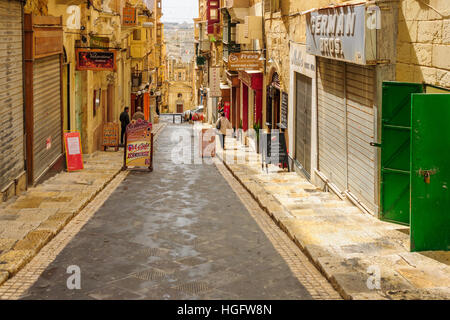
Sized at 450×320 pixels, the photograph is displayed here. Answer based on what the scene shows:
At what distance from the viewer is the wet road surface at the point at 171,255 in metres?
7.46

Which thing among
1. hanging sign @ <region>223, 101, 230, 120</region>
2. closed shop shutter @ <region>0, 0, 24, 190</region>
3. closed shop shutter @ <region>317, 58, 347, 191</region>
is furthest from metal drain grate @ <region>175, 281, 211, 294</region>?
hanging sign @ <region>223, 101, 230, 120</region>

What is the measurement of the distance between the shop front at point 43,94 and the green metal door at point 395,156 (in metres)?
7.86

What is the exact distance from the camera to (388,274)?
25.3 feet

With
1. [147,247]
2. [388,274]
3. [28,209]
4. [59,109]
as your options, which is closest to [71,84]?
[59,109]

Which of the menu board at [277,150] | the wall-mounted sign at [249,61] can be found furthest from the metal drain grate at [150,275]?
the wall-mounted sign at [249,61]

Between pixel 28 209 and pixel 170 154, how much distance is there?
12.4 meters

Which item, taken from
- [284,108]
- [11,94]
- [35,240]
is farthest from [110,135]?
[35,240]

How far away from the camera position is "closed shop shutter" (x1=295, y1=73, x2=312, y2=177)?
55.6 feet

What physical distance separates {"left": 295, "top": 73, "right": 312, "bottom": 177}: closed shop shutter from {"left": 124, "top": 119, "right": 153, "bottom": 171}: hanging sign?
4223 millimetres

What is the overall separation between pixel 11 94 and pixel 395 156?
303 inches

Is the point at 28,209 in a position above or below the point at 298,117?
below

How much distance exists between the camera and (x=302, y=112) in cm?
1775

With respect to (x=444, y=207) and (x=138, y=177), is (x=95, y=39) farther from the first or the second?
(x=444, y=207)

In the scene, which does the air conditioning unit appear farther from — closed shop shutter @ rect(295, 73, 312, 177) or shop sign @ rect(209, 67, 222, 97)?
shop sign @ rect(209, 67, 222, 97)
